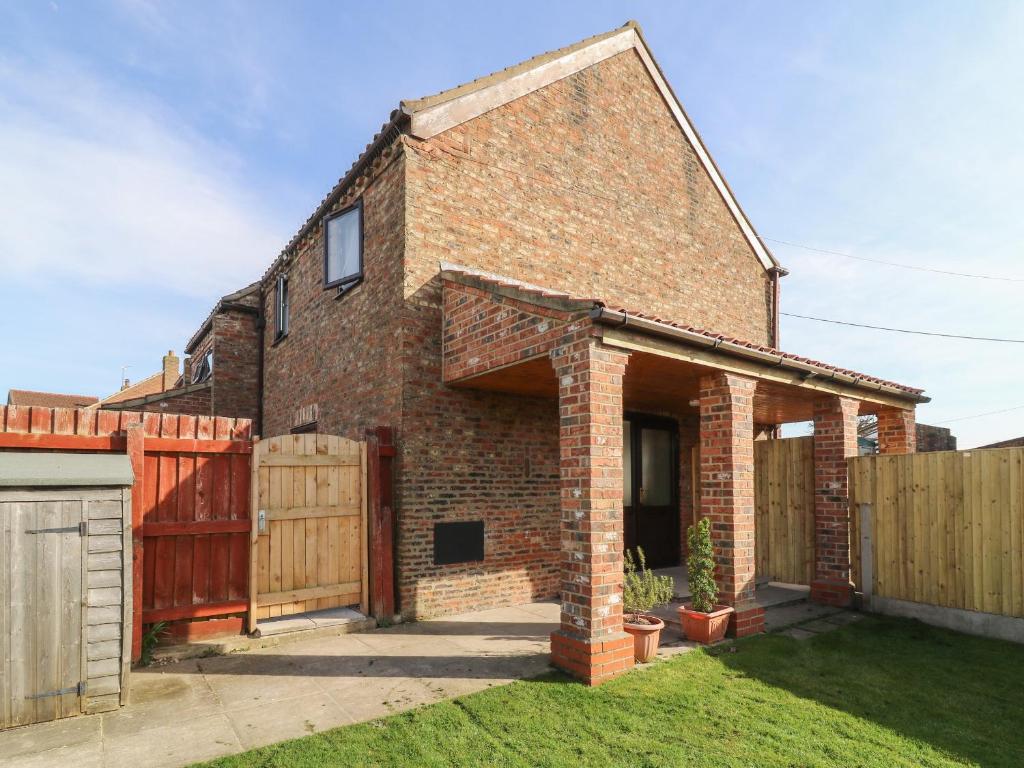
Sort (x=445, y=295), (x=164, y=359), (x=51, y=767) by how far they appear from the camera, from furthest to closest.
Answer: (x=164, y=359), (x=445, y=295), (x=51, y=767)

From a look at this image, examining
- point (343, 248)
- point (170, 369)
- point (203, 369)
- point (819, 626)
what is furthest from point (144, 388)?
point (819, 626)

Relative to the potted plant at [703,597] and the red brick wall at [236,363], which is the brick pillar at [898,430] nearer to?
the potted plant at [703,597]

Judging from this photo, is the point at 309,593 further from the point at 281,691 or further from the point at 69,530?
the point at 69,530

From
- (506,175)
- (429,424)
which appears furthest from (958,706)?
(506,175)

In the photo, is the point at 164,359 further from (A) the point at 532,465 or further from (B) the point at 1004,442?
(B) the point at 1004,442

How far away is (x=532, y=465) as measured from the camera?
27.6 feet

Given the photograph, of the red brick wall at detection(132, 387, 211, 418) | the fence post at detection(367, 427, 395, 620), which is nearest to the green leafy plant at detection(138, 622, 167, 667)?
the fence post at detection(367, 427, 395, 620)

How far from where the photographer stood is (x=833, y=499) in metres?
8.37

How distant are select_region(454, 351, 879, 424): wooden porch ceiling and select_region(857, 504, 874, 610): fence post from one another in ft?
5.67

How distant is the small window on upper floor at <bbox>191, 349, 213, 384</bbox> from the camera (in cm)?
1546

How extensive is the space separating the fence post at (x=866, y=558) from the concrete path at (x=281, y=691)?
4.35m

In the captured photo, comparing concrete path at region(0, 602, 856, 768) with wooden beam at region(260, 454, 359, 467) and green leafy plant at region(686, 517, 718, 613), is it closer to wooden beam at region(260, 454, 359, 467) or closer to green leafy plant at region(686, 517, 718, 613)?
green leafy plant at region(686, 517, 718, 613)

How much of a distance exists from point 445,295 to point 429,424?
1669 millimetres

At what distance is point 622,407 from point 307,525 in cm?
391
